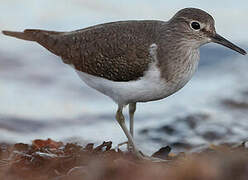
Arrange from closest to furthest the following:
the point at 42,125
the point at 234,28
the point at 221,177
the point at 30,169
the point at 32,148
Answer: the point at 221,177, the point at 30,169, the point at 32,148, the point at 42,125, the point at 234,28

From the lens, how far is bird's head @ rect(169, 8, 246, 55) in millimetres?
6520

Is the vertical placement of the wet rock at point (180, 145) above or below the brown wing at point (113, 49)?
below

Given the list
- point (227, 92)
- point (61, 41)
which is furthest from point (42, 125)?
point (227, 92)

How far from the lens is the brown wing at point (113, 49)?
6.37 meters

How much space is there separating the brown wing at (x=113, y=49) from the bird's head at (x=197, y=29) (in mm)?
283

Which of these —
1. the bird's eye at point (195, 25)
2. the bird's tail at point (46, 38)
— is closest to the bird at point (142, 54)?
the bird's eye at point (195, 25)

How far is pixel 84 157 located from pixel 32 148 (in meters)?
1.03

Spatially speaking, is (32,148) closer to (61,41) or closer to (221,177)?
(61,41)

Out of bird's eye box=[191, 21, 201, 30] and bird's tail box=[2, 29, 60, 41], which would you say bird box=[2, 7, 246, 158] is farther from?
bird's tail box=[2, 29, 60, 41]

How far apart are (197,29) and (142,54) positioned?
0.77 m

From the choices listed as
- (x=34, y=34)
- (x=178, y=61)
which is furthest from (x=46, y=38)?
(x=178, y=61)

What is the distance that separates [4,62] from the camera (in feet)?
36.6

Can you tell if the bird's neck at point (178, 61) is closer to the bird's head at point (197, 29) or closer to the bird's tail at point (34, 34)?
the bird's head at point (197, 29)

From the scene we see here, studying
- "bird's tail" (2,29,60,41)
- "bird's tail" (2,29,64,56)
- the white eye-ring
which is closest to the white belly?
the white eye-ring
